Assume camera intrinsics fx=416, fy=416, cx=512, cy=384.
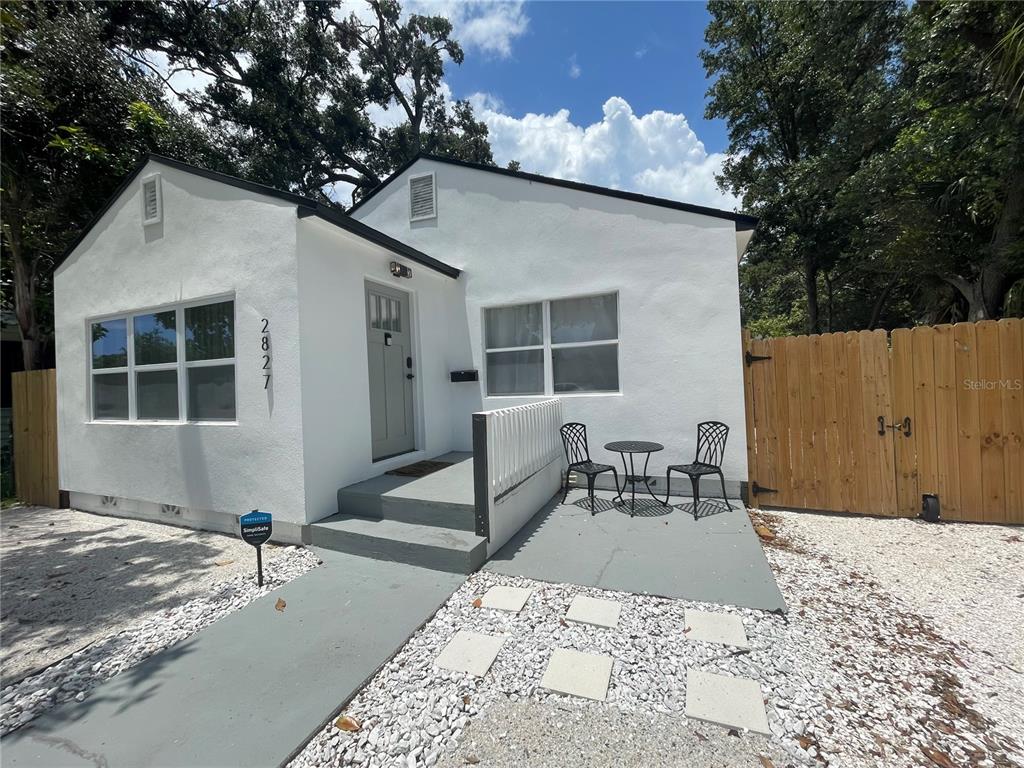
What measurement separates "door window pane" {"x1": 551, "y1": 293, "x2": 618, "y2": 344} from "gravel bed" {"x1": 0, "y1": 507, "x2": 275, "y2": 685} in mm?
4510

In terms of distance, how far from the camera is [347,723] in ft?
6.68

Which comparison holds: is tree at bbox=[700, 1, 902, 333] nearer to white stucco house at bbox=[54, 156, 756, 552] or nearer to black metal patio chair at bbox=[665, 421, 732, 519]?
white stucco house at bbox=[54, 156, 756, 552]

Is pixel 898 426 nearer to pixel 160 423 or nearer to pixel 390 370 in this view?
pixel 390 370

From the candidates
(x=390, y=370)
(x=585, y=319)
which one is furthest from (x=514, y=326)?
(x=390, y=370)

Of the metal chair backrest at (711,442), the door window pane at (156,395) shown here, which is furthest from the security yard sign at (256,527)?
the metal chair backrest at (711,442)

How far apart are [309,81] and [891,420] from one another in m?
18.5

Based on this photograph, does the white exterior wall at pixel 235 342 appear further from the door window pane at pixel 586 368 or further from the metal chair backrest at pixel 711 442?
the metal chair backrest at pixel 711 442

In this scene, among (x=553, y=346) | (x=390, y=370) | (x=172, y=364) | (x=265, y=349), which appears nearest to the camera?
(x=265, y=349)

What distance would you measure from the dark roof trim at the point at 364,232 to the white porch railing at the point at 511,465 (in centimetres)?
252

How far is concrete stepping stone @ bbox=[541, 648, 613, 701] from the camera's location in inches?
87.2

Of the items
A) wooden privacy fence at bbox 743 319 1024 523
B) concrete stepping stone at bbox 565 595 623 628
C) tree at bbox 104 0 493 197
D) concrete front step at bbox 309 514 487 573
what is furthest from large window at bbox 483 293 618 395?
tree at bbox 104 0 493 197

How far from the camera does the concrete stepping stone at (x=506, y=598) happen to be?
302 centimetres

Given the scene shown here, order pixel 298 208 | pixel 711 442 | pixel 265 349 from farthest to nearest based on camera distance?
1. pixel 711 442
2. pixel 265 349
3. pixel 298 208
